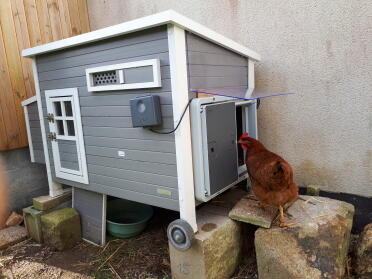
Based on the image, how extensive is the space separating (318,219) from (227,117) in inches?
43.1

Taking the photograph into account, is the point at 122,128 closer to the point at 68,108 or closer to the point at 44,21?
the point at 68,108

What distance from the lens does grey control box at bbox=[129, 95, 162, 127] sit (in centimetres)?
216

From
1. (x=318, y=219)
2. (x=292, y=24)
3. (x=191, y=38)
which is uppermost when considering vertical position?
(x=292, y=24)

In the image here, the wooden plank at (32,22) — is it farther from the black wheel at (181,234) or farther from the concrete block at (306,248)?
the concrete block at (306,248)

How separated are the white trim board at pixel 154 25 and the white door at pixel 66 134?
45cm

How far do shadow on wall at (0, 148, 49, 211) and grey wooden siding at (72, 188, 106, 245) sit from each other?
88cm

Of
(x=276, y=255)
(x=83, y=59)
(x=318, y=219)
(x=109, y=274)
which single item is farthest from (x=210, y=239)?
(x=83, y=59)

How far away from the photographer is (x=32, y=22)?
12.7ft

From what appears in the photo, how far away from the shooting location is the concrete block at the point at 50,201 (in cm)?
331

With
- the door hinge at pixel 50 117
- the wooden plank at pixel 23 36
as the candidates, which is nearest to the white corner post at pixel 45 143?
the door hinge at pixel 50 117

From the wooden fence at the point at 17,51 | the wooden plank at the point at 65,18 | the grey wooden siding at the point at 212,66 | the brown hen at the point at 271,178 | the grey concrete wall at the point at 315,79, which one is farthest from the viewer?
the wooden plank at the point at 65,18

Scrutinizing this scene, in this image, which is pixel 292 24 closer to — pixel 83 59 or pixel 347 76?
pixel 347 76

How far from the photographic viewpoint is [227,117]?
247cm

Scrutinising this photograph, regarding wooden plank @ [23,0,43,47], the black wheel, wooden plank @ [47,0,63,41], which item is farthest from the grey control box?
wooden plank @ [47,0,63,41]
